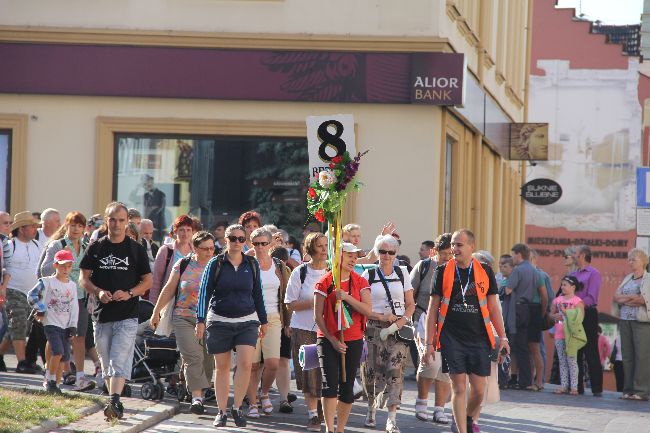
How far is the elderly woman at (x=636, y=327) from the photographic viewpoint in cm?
1883

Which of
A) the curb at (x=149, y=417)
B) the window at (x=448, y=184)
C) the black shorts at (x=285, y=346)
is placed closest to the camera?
the curb at (x=149, y=417)

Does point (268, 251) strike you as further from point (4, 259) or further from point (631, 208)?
point (631, 208)

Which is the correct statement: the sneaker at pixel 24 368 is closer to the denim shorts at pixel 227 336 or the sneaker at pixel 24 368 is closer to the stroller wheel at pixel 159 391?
the stroller wheel at pixel 159 391

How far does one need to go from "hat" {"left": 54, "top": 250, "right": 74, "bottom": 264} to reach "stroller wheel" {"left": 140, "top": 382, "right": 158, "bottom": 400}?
1.46m

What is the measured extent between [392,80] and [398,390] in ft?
27.3

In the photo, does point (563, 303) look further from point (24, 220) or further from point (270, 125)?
point (24, 220)

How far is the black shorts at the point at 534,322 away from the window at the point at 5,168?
779 centimetres

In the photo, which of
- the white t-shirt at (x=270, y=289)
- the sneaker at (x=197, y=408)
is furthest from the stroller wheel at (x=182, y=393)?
the white t-shirt at (x=270, y=289)

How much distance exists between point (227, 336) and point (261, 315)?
0.36 meters

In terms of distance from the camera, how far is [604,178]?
174 ft

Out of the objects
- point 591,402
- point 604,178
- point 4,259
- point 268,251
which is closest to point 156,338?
point 268,251

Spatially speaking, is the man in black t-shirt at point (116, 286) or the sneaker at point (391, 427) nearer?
the man in black t-shirt at point (116, 286)

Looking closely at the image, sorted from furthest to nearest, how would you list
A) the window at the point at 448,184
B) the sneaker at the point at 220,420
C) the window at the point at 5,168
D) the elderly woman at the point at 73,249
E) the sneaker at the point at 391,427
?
the window at the point at 448,184
the window at the point at 5,168
the elderly woman at the point at 73,249
the sneaker at the point at 391,427
the sneaker at the point at 220,420

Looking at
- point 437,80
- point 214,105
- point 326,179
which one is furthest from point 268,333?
point 214,105
